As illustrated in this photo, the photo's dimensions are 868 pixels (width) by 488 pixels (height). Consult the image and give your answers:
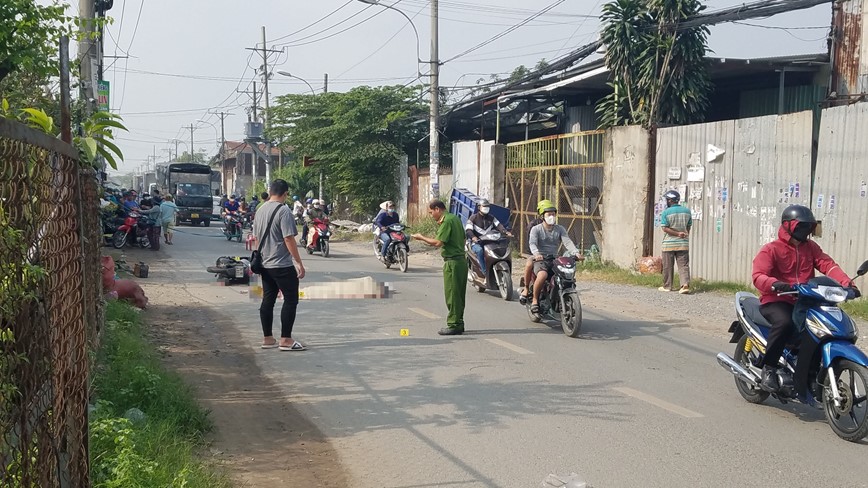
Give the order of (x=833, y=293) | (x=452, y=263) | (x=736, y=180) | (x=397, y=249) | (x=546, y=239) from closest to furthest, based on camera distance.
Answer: (x=833, y=293), (x=452, y=263), (x=546, y=239), (x=736, y=180), (x=397, y=249)

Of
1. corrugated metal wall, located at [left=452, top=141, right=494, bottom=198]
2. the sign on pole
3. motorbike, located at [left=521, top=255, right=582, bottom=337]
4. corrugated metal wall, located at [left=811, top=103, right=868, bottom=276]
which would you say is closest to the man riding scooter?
motorbike, located at [left=521, top=255, right=582, bottom=337]

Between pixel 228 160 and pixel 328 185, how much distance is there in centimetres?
5542

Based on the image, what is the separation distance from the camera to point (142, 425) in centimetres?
540

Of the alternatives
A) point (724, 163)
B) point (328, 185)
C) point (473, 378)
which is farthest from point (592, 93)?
point (473, 378)

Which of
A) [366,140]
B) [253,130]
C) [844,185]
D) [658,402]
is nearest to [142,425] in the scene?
[658,402]

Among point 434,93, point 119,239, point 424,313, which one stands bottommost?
point 424,313

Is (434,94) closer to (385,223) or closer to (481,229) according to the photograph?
(385,223)

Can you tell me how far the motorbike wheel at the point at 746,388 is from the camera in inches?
258

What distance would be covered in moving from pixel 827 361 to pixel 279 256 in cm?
524

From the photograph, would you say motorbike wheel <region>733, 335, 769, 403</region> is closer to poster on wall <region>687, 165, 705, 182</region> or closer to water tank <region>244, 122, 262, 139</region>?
poster on wall <region>687, 165, 705, 182</region>

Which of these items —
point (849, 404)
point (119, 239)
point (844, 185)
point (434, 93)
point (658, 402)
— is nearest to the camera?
point (849, 404)

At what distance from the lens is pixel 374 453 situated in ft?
18.1

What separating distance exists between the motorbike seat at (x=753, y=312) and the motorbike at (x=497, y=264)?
248 inches

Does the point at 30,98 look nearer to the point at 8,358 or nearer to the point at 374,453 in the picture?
the point at 374,453
